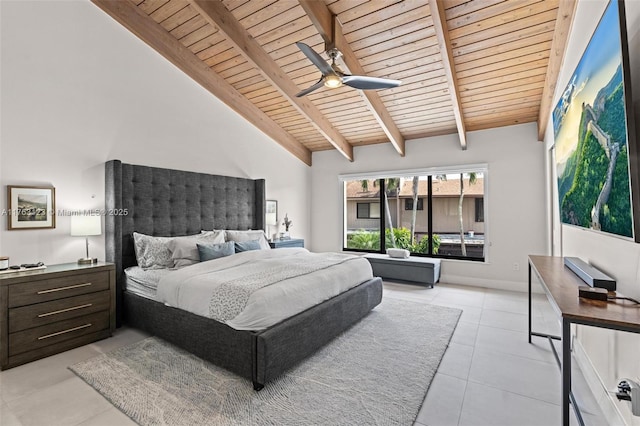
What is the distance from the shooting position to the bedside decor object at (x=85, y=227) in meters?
3.12

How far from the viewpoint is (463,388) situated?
2242 millimetres

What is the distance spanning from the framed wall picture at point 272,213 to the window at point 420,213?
5.55ft

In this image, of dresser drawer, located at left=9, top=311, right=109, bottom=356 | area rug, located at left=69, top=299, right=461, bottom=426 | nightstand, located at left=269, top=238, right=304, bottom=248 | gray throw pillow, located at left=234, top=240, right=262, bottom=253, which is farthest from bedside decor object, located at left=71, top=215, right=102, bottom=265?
nightstand, located at left=269, top=238, right=304, bottom=248

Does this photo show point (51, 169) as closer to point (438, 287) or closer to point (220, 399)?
point (220, 399)

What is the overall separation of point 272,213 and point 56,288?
3.68 m

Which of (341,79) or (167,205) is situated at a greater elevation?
(341,79)

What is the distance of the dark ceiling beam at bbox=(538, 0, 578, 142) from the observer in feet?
9.18

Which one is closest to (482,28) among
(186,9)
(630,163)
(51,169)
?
(630,163)

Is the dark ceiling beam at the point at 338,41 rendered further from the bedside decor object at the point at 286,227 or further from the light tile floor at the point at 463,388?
the light tile floor at the point at 463,388

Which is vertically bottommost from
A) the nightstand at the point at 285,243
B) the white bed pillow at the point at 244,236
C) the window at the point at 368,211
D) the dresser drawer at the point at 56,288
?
the dresser drawer at the point at 56,288

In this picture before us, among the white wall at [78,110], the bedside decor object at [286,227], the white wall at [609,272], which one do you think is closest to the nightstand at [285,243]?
the bedside decor object at [286,227]

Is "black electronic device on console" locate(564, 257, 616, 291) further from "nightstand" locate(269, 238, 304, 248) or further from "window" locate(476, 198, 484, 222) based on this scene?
"nightstand" locate(269, 238, 304, 248)

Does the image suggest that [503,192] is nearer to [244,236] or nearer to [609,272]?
[609,272]

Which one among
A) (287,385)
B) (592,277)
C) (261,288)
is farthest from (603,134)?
(287,385)
